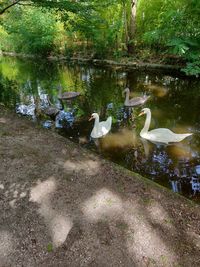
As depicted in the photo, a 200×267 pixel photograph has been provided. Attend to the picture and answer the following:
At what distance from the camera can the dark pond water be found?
5.86 m

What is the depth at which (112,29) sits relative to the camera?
18266mm

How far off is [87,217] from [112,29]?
54.5ft

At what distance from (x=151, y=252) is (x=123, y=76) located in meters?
12.3

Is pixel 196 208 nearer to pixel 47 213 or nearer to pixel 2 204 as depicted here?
pixel 47 213

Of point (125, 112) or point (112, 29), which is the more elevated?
point (112, 29)

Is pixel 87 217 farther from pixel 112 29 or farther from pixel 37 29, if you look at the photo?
pixel 37 29

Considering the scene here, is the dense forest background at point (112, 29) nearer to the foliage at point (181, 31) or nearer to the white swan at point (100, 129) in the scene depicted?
the foliage at point (181, 31)

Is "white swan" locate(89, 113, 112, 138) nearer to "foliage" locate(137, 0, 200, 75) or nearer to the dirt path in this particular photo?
the dirt path

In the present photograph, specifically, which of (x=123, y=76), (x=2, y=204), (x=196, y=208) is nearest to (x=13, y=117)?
(x=2, y=204)

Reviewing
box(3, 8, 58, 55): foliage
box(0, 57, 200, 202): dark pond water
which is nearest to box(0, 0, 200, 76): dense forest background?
box(3, 8, 58, 55): foliage

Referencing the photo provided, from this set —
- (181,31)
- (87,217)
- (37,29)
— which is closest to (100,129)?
(87,217)

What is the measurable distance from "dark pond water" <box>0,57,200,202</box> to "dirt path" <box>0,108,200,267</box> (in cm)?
99

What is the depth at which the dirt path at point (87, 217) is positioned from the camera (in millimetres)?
3340

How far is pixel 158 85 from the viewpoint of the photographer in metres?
12.4
